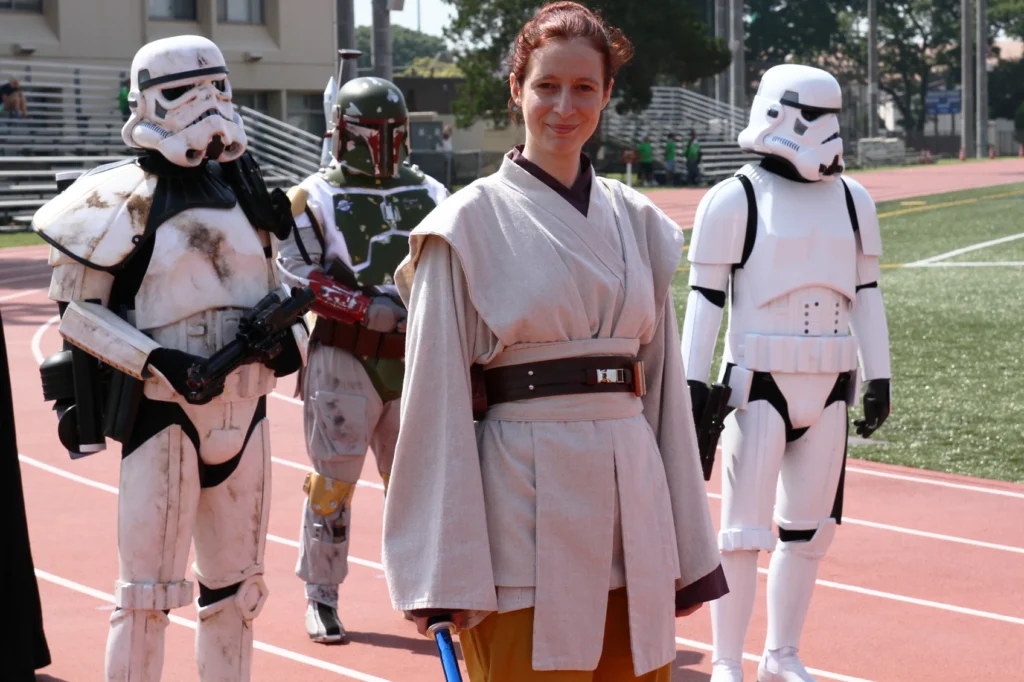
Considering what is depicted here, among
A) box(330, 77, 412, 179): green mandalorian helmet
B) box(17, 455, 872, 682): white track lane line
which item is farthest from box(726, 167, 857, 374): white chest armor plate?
box(330, 77, 412, 179): green mandalorian helmet

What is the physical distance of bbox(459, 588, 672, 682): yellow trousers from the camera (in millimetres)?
3398

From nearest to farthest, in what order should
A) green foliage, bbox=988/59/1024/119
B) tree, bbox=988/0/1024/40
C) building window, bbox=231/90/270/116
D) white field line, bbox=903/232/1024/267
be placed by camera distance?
white field line, bbox=903/232/1024/267 → building window, bbox=231/90/270/116 → tree, bbox=988/0/1024/40 → green foliage, bbox=988/59/1024/119

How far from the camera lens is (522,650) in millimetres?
3391

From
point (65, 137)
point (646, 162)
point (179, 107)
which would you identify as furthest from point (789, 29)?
point (179, 107)

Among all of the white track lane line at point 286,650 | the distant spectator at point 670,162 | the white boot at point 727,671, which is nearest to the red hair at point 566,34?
the white track lane line at point 286,650

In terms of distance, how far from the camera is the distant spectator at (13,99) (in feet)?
101

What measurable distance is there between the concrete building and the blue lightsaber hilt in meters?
32.2

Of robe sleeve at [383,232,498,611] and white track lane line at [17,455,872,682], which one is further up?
robe sleeve at [383,232,498,611]

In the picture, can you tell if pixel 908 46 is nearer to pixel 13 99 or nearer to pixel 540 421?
pixel 13 99

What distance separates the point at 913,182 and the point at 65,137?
80.5 ft

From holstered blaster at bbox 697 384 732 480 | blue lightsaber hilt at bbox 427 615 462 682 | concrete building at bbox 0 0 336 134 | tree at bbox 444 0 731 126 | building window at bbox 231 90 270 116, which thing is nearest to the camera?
blue lightsaber hilt at bbox 427 615 462 682

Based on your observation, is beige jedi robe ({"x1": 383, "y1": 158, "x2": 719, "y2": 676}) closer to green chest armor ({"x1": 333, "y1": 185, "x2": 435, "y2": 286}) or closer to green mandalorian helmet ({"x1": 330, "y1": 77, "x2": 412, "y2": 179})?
green chest armor ({"x1": 333, "y1": 185, "x2": 435, "y2": 286})

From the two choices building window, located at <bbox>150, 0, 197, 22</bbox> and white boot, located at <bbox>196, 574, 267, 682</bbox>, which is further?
building window, located at <bbox>150, 0, 197, 22</bbox>

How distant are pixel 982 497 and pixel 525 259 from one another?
6973mm
